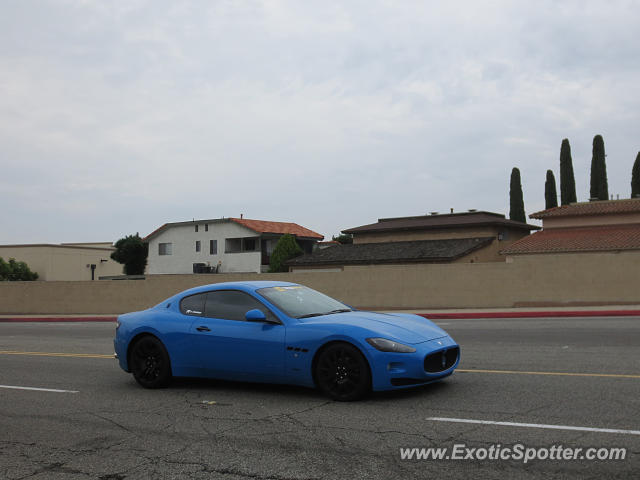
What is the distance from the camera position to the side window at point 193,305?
8.76 meters

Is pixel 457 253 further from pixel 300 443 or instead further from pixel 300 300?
pixel 300 443

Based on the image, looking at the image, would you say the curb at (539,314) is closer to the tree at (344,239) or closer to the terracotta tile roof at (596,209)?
the terracotta tile roof at (596,209)

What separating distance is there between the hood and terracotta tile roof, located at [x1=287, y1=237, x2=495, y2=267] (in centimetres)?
3450

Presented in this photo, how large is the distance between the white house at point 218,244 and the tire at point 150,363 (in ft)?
176

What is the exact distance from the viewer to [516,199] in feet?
231

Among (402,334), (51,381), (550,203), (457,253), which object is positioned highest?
(550,203)

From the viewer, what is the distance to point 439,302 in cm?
2877

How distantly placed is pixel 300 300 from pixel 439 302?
21.0 metres

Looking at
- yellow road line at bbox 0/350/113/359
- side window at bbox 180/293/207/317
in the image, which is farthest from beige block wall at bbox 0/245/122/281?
side window at bbox 180/293/207/317

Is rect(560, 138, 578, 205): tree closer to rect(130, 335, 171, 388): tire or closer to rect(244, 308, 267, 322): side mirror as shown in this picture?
rect(130, 335, 171, 388): tire

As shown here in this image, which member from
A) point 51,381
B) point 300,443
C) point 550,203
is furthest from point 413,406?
point 550,203

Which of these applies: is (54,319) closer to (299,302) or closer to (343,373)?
(299,302)

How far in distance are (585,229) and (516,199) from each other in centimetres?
2983

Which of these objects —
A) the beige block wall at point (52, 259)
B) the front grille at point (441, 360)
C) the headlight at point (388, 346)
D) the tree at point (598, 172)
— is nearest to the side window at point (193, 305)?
the headlight at point (388, 346)
